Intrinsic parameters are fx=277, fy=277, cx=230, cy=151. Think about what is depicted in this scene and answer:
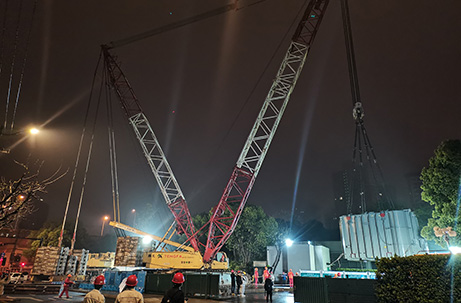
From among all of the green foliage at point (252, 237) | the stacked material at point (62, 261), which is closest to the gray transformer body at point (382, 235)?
the green foliage at point (252, 237)

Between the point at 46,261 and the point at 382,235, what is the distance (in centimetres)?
2962

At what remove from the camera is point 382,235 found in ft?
58.7

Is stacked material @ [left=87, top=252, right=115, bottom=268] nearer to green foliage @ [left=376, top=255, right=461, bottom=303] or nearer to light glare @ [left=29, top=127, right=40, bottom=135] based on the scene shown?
light glare @ [left=29, top=127, right=40, bottom=135]

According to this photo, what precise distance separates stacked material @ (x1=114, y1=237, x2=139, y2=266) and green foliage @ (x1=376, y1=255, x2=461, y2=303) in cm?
2644

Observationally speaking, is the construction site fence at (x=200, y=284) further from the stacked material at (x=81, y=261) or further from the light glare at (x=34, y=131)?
the stacked material at (x=81, y=261)

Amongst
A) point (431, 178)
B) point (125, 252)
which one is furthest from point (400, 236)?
point (125, 252)

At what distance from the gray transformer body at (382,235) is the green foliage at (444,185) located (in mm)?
2103

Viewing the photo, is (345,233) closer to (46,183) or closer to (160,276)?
(160,276)

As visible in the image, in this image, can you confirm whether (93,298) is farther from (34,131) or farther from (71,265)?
(71,265)

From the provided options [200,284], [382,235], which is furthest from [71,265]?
[382,235]

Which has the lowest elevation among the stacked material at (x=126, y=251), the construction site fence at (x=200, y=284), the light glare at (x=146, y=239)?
the construction site fence at (x=200, y=284)

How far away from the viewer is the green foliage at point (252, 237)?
145ft

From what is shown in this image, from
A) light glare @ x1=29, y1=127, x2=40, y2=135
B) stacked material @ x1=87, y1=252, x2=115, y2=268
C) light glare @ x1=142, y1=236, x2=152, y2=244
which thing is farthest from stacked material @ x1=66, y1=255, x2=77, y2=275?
light glare @ x1=29, y1=127, x2=40, y2=135

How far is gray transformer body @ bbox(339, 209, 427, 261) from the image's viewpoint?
17.2 meters
